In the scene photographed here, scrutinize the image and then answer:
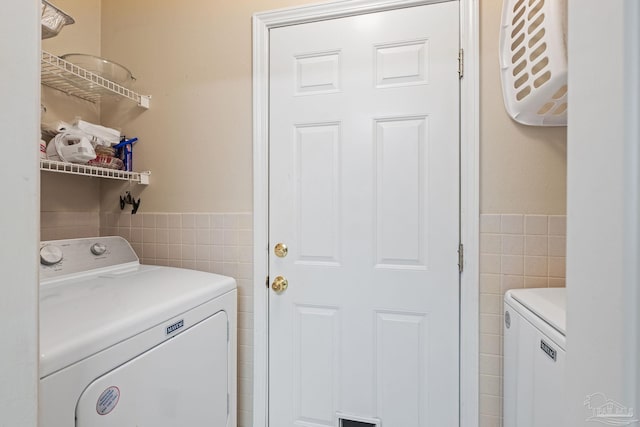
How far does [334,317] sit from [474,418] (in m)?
0.69

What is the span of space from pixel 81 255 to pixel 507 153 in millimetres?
1840

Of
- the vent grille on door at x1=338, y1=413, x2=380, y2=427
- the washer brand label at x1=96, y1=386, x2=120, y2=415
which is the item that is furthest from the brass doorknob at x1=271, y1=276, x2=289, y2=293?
the washer brand label at x1=96, y1=386, x2=120, y2=415

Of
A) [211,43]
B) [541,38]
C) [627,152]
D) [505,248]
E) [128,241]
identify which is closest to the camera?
[627,152]

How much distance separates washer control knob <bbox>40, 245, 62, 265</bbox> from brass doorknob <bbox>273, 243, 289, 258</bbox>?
0.86 meters

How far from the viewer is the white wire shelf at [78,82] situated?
123 cm

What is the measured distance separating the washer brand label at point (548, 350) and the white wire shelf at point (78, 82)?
6.30 ft

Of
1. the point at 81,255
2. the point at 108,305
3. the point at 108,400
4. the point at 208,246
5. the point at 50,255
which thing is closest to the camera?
the point at 108,400

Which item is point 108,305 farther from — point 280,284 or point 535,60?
point 535,60

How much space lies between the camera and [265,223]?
4.85ft

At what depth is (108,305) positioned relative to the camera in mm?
883

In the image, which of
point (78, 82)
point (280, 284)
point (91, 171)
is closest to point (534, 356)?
point (280, 284)

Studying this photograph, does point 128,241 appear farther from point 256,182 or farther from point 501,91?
point 501,91

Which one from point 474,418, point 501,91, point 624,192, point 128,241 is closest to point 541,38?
point 501,91

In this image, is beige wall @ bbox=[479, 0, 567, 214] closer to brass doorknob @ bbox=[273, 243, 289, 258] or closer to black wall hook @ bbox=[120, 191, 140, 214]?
brass doorknob @ bbox=[273, 243, 289, 258]
